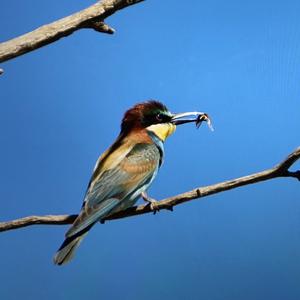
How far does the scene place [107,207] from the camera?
2197 mm

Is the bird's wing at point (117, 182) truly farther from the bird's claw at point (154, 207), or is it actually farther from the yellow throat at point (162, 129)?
the bird's claw at point (154, 207)

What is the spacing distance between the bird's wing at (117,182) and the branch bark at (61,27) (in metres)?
0.69

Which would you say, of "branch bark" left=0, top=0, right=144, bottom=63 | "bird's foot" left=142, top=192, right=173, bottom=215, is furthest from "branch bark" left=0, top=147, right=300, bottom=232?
"branch bark" left=0, top=0, right=144, bottom=63

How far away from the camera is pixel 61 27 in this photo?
1.64 meters

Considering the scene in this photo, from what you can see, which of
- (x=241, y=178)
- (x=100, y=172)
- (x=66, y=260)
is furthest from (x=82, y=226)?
(x=241, y=178)

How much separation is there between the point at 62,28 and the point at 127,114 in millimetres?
1130

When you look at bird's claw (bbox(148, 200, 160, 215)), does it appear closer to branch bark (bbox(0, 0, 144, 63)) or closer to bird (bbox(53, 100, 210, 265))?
bird (bbox(53, 100, 210, 265))

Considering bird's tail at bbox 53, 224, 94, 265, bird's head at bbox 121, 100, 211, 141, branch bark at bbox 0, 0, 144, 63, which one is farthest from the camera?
bird's head at bbox 121, 100, 211, 141

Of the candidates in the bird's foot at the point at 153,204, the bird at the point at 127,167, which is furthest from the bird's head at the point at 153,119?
the bird's foot at the point at 153,204

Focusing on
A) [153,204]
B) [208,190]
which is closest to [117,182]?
[153,204]

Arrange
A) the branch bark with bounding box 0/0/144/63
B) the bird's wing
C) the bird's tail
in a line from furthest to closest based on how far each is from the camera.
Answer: the bird's wing → the bird's tail → the branch bark with bounding box 0/0/144/63

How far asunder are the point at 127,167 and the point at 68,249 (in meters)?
0.60

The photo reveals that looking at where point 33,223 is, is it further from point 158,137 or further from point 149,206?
point 158,137

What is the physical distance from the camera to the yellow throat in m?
2.73
